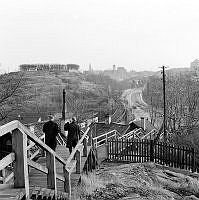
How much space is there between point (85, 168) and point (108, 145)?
507 cm

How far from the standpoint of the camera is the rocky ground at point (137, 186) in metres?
6.12

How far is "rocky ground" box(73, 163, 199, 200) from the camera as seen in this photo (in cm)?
612

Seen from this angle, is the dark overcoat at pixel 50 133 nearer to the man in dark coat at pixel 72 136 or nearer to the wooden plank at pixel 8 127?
the man in dark coat at pixel 72 136

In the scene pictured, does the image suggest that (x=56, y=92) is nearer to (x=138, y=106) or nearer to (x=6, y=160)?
(x=138, y=106)

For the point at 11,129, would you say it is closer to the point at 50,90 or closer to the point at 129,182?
the point at 129,182

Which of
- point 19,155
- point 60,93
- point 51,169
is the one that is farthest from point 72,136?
point 60,93

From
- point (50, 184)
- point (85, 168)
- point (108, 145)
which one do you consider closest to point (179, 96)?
point (108, 145)

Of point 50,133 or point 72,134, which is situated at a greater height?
point 50,133

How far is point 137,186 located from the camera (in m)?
7.22

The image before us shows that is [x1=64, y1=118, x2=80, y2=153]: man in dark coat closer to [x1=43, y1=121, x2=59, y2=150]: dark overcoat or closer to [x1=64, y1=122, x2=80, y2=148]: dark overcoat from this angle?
[x1=64, y1=122, x2=80, y2=148]: dark overcoat

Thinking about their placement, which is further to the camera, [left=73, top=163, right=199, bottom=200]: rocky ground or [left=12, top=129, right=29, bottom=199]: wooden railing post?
[left=73, top=163, right=199, bottom=200]: rocky ground

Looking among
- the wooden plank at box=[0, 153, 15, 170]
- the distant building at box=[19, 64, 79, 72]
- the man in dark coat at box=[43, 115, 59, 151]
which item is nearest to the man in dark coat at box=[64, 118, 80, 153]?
the man in dark coat at box=[43, 115, 59, 151]

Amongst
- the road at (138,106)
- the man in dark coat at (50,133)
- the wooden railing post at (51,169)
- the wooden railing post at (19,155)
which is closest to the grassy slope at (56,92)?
the road at (138,106)

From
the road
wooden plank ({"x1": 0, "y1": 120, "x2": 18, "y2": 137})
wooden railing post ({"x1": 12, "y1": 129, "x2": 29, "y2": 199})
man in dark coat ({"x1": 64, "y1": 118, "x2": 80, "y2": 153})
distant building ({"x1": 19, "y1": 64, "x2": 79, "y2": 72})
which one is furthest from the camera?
distant building ({"x1": 19, "y1": 64, "x2": 79, "y2": 72})
